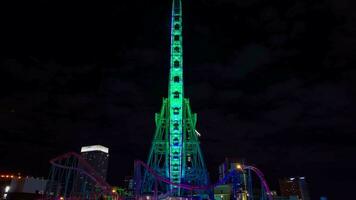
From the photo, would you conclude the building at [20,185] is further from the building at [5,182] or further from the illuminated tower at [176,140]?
→ the illuminated tower at [176,140]

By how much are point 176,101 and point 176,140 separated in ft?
22.7

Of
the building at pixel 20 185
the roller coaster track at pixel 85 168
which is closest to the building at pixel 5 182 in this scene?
the building at pixel 20 185

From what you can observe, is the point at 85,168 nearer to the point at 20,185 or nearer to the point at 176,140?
the point at 176,140

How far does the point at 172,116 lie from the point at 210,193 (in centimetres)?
1443

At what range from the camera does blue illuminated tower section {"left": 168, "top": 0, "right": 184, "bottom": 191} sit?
56094 mm

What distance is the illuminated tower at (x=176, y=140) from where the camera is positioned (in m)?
55.9

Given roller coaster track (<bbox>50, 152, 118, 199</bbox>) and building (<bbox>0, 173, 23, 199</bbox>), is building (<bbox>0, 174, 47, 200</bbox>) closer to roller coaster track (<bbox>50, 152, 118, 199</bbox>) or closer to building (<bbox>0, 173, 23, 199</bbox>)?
building (<bbox>0, 173, 23, 199</bbox>)

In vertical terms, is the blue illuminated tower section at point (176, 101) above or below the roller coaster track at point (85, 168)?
above

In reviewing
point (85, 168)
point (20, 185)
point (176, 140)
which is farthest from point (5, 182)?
point (176, 140)

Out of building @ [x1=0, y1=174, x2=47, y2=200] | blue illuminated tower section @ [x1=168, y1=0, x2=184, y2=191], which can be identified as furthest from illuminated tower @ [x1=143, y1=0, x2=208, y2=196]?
building @ [x1=0, y1=174, x2=47, y2=200]

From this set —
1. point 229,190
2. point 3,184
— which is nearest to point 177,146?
point 229,190

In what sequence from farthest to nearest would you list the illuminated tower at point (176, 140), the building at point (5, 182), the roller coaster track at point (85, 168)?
1. the building at point (5, 182)
2. the illuminated tower at point (176, 140)
3. the roller coaster track at point (85, 168)

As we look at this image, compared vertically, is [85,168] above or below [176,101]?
below

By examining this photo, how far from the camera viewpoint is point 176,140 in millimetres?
57125
